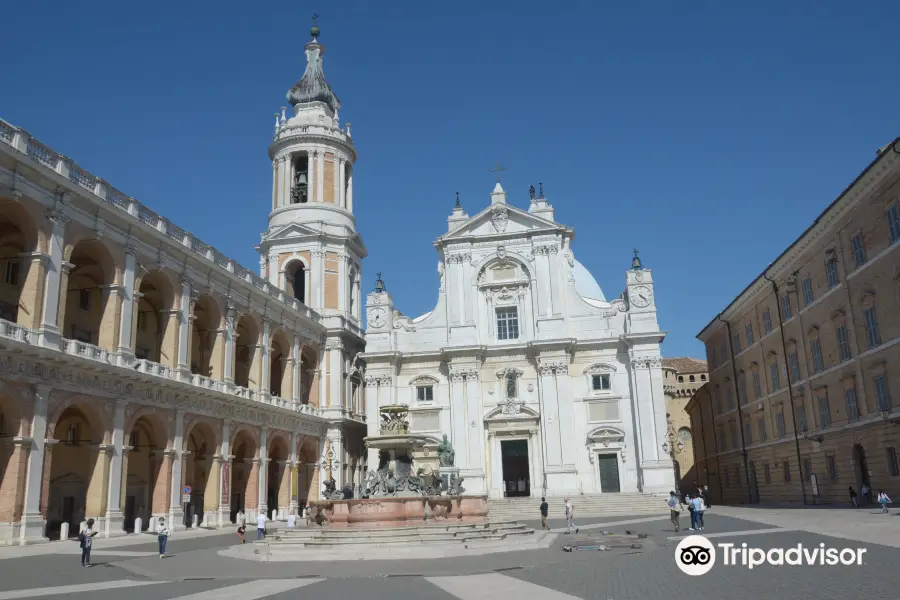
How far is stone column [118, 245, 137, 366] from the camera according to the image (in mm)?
32094

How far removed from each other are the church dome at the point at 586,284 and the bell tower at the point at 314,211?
67.1 feet

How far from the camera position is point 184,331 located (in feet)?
121

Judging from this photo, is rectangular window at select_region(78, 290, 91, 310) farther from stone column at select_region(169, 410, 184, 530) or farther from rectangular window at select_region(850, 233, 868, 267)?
rectangular window at select_region(850, 233, 868, 267)

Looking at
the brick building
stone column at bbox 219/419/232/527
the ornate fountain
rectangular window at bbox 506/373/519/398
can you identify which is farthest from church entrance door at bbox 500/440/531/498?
the ornate fountain

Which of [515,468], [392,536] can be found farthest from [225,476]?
[392,536]

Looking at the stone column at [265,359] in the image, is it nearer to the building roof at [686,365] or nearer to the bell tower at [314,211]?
the bell tower at [314,211]

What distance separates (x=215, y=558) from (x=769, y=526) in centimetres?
1848

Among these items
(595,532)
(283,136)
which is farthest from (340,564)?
(283,136)

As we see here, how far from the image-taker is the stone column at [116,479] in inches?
1184

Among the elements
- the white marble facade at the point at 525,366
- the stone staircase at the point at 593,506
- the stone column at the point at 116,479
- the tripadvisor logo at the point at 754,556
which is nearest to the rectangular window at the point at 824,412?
the stone staircase at the point at 593,506

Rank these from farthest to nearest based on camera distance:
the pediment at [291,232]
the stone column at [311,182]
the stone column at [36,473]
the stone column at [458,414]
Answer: the stone column at [311,182], the pediment at [291,232], the stone column at [458,414], the stone column at [36,473]

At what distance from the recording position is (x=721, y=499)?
60031mm

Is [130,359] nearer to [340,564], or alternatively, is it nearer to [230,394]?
[230,394]

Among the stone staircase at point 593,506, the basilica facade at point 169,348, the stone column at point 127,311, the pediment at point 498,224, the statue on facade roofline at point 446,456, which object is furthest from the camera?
the pediment at point 498,224
